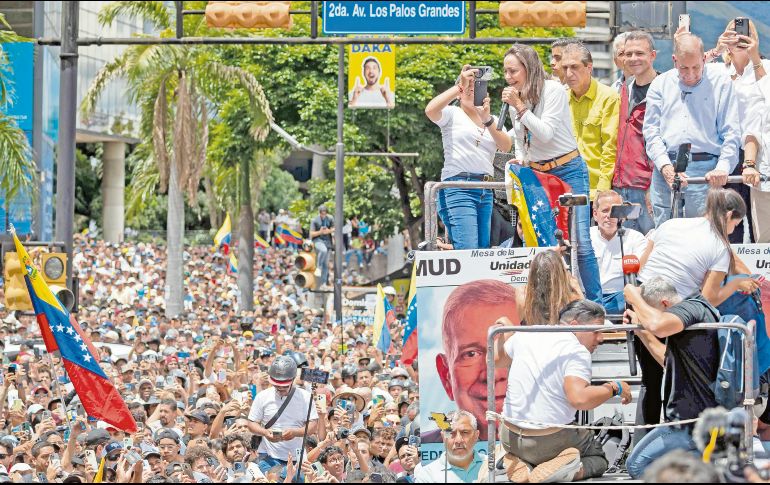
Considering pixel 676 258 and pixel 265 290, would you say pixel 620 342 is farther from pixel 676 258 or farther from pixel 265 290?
pixel 265 290

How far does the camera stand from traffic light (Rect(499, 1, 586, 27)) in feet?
66.1

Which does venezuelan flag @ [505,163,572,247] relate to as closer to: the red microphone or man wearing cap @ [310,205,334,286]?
the red microphone

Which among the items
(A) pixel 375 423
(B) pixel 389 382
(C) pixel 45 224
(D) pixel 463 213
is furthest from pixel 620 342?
(C) pixel 45 224

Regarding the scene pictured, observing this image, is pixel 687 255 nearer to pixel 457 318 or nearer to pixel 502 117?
pixel 457 318

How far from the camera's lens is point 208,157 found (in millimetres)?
40594

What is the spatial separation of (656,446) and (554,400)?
21.2 inches

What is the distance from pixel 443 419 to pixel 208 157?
106 feet

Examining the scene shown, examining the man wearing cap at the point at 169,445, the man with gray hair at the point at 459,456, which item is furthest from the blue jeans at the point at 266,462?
the man with gray hair at the point at 459,456

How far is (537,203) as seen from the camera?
9719 millimetres

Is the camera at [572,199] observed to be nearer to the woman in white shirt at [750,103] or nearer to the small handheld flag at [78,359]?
the woman in white shirt at [750,103]

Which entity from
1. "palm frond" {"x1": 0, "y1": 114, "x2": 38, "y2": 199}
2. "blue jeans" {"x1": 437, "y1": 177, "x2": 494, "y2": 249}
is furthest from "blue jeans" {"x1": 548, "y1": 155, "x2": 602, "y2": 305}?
"palm frond" {"x1": 0, "y1": 114, "x2": 38, "y2": 199}

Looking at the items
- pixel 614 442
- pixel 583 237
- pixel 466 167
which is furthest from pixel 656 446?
pixel 466 167

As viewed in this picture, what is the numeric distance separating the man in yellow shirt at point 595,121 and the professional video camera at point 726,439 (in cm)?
465

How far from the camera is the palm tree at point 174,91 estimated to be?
33625mm
